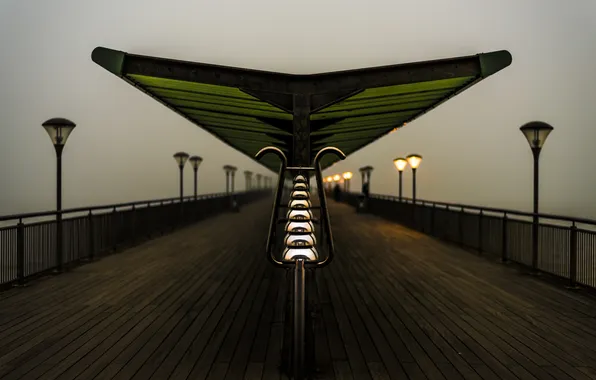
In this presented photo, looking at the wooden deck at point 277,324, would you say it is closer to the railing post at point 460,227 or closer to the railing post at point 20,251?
the railing post at point 20,251

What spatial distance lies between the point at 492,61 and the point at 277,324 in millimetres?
5042

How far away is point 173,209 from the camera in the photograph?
19000 millimetres

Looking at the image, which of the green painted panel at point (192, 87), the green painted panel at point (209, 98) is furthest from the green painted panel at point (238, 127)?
the green painted panel at point (192, 87)

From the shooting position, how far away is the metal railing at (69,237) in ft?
25.8

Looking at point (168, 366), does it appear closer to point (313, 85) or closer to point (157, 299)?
point (157, 299)

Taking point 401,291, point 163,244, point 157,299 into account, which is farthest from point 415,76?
point 163,244

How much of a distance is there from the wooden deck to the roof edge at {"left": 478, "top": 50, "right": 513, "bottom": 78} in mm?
3626

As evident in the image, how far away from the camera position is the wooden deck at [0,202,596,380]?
14.8 ft

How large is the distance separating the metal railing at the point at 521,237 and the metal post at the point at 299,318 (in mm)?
Answer: 5098

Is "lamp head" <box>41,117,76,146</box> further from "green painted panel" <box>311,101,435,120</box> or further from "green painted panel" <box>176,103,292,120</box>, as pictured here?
"green painted panel" <box>311,101,435,120</box>

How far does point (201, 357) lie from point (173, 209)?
48.9ft

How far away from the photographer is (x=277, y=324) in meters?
5.97

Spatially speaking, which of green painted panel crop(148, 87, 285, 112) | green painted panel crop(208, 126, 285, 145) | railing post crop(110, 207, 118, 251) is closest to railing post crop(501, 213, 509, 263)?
green painted panel crop(148, 87, 285, 112)

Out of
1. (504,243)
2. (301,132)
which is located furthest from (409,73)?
(504,243)
